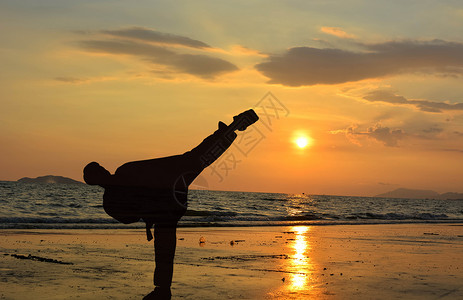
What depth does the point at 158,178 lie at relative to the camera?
6.39 meters

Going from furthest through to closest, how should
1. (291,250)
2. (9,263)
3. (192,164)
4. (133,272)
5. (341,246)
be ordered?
(341,246) < (291,250) < (9,263) < (133,272) < (192,164)

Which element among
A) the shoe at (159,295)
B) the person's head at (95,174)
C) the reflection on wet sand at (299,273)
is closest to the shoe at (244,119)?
the person's head at (95,174)

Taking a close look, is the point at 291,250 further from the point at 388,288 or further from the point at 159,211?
the point at 159,211

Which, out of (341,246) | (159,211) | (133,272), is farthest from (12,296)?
(341,246)

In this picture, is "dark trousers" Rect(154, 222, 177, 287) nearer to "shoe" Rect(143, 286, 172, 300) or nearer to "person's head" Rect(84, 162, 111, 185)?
"person's head" Rect(84, 162, 111, 185)

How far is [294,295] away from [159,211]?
3990 millimetres

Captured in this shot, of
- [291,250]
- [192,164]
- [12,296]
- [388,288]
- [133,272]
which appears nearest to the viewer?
[192,164]

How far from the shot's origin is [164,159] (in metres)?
6.42

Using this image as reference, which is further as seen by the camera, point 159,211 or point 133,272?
point 133,272

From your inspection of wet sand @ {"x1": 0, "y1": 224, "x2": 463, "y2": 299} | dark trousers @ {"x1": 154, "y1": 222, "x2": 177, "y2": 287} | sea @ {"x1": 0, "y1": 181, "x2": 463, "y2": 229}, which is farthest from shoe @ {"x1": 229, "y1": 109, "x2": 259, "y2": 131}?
sea @ {"x1": 0, "y1": 181, "x2": 463, "y2": 229}

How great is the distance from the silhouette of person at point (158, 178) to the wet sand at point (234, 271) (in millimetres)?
3182

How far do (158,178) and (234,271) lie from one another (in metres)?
6.70

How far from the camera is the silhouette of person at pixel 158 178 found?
6.31 metres

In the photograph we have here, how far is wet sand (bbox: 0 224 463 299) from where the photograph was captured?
984 cm
